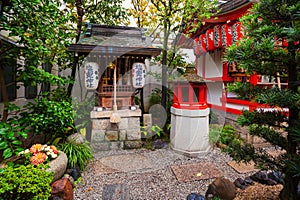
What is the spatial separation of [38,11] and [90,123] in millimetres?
3552

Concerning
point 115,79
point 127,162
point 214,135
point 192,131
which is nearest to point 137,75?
point 115,79

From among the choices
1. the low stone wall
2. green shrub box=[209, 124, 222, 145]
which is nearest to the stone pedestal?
green shrub box=[209, 124, 222, 145]

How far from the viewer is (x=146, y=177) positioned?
367 cm

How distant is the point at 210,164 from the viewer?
4.23 meters

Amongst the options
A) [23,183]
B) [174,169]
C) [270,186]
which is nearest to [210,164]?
[174,169]

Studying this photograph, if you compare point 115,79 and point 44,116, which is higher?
point 115,79

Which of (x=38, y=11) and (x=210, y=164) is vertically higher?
(x=38, y=11)

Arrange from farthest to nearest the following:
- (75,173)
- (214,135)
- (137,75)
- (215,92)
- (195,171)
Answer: (215,92) < (214,135) < (137,75) < (195,171) < (75,173)

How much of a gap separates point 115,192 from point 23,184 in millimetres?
1479

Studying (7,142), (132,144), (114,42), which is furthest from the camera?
(132,144)

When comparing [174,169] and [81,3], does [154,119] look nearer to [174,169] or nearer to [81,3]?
[174,169]

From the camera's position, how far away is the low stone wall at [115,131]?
204 inches

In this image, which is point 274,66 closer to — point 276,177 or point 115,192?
point 276,177

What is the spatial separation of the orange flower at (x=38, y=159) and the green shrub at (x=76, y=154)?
2.47 ft
